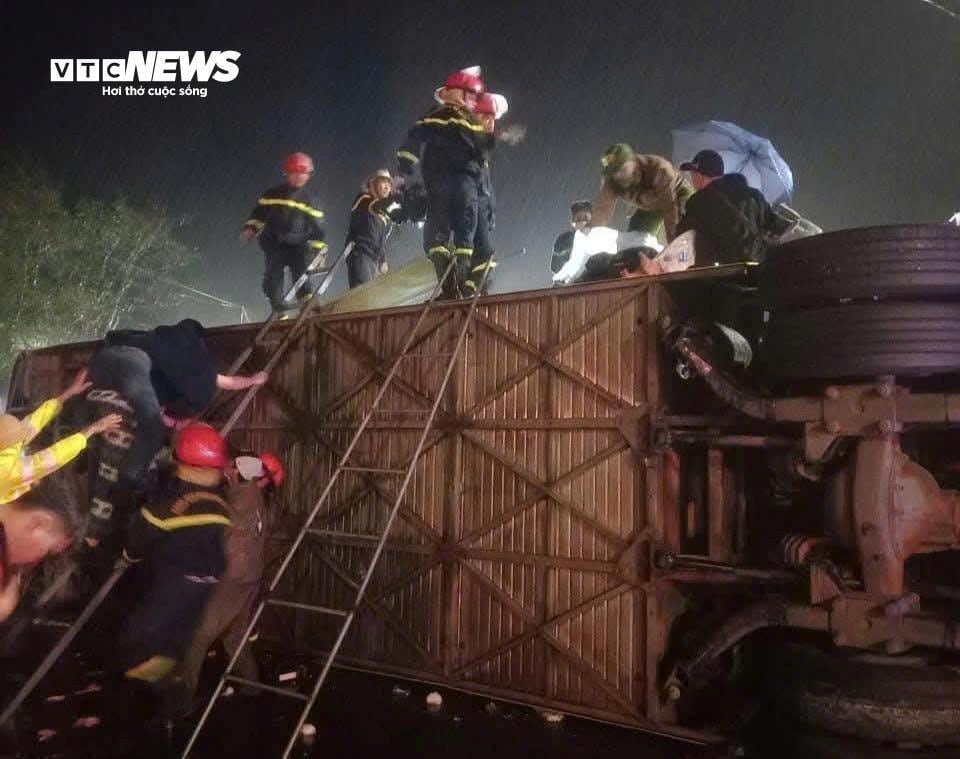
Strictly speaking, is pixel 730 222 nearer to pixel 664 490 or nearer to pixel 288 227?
pixel 664 490

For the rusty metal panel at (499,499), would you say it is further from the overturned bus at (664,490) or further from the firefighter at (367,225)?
the firefighter at (367,225)

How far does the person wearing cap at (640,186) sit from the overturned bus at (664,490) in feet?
6.04

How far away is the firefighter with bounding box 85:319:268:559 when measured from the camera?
230 inches

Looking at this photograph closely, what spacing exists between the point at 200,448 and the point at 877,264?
494 centimetres

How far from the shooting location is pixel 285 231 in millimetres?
9477

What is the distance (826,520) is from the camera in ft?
14.9

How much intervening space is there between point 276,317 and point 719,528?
5.33 metres

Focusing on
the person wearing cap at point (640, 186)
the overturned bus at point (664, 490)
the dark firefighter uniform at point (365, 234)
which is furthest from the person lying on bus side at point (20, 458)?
the person wearing cap at point (640, 186)

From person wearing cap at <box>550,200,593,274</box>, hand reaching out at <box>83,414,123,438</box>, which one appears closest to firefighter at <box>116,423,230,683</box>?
hand reaching out at <box>83,414,123,438</box>

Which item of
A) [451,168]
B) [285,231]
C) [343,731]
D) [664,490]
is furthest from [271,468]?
[285,231]

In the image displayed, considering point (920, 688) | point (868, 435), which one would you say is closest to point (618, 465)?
point (868, 435)

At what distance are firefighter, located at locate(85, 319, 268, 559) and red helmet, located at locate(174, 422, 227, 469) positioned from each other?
103 centimetres

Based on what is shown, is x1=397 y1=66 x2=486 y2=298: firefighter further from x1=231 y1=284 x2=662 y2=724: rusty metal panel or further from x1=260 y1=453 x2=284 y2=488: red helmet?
x1=260 y1=453 x2=284 y2=488: red helmet

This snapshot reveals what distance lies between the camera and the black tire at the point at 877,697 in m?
4.19
